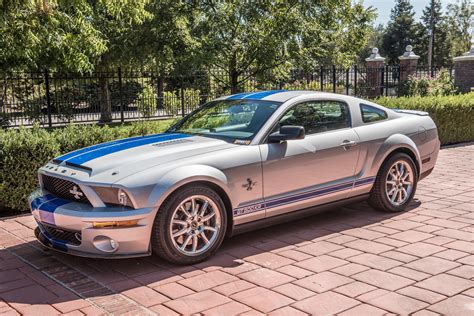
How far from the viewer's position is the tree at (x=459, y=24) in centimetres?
6106

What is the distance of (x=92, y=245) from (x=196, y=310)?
1158 millimetres

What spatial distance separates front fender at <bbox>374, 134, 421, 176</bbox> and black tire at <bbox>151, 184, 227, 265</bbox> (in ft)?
7.43

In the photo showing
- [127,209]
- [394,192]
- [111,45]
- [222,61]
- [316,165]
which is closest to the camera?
[127,209]

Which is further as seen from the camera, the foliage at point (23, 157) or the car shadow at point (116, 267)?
the foliage at point (23, 157)

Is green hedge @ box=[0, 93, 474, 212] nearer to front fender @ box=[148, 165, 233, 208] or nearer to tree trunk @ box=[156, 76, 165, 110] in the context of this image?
front fender @ box=[148, 165, 233, 208]

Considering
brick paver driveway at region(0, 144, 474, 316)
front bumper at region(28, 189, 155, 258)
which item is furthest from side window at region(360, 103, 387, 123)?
front bumper at region(28, 189, 155, 258)

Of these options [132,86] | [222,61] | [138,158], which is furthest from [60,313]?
[132,86]

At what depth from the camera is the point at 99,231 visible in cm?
432

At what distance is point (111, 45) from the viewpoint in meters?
17.2

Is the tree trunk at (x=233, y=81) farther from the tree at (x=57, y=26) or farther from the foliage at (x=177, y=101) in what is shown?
the foliage at (x=177, y=101)

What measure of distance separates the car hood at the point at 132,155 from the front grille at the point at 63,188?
0.46 feet

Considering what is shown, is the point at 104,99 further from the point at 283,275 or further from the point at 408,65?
the point at 408,65

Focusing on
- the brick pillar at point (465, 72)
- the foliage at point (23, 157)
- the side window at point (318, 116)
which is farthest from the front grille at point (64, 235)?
the brick pillar at point (465, 72)

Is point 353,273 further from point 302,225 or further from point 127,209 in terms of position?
point 127,209
